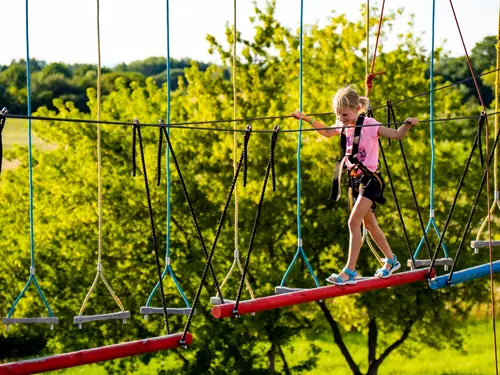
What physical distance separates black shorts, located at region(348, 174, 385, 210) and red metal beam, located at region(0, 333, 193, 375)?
1498 millimetres

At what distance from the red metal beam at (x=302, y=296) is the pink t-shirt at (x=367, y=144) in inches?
31.5

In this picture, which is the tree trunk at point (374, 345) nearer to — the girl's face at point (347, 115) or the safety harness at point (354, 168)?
the safety harness at point (354, 168)

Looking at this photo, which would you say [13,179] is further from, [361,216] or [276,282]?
[361,216]

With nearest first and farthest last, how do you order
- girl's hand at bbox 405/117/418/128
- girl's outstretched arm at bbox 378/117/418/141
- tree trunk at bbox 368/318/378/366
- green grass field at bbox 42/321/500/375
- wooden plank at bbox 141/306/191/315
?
girl's hand at bbox 405/117/418/128
girl's outstretched arm at bbox 378/117/418/141
wooden plank at bbox 141/306/191/315
tree trunk at bbox 368/318/378/366
green grass field at bbox 42/321/500/375

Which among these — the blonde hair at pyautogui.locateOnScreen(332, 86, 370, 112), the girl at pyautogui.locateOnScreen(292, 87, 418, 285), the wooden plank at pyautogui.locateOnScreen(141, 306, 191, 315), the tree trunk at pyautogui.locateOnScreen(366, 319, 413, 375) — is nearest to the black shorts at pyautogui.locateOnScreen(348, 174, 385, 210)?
the girl at pyautogui.locateOnScreen(292, 87, 418, 285)

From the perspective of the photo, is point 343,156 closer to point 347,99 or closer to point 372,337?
point 347,99

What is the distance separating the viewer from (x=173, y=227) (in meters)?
21.3

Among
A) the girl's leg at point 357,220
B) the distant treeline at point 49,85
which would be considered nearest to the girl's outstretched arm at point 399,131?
the girl's leg at point 357,220

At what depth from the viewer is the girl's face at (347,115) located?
7.02 metres

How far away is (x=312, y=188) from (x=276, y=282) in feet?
6.39

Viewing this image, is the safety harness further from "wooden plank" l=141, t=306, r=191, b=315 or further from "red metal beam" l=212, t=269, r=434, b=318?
"wooden plank" l=141, t=306, r=191, b=315

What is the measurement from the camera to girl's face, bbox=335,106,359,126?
702cm

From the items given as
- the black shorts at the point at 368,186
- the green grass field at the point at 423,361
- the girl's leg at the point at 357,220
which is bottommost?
the green grass field at the point at 423,361

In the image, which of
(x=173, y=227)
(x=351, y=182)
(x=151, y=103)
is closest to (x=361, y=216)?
(x=351, y=182)
